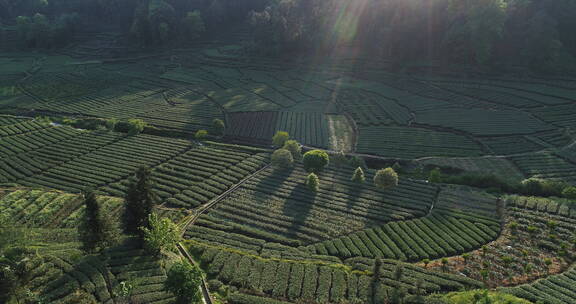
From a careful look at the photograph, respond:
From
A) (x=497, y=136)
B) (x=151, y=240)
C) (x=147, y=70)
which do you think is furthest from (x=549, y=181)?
(x=147, y=70)

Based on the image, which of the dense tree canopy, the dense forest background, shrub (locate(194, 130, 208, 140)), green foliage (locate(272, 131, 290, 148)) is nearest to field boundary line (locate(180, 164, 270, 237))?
green foliage (locate(272, 131, 290, 148))

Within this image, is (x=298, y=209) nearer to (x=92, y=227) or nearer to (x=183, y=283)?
(x=183, y=283)

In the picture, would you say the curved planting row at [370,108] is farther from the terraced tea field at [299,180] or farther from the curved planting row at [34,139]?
the curved planting row at [34,139]

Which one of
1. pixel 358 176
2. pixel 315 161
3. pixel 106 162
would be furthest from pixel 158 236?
pixel 358 176

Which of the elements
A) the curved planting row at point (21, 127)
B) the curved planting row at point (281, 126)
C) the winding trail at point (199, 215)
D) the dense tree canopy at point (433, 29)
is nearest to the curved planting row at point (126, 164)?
the winding trail at point (199, 215)

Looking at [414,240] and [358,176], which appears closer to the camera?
[414,240]

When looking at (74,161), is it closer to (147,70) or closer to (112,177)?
(112,177)
